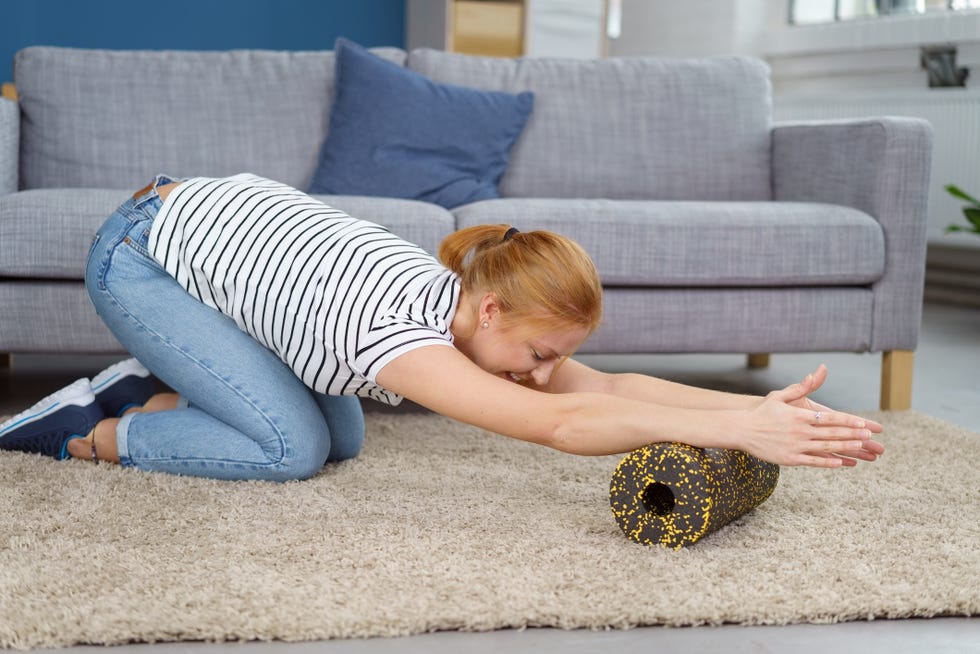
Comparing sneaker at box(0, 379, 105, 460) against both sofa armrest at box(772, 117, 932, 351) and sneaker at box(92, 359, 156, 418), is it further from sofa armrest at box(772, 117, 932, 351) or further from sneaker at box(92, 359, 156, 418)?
sofa armrest at box(772, 117, 932, 351)

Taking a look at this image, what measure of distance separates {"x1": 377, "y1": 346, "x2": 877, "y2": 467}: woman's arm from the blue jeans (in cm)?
39

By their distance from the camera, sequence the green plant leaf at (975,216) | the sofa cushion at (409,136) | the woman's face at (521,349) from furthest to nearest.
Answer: the green plant leaf at (975,216), the sofa cushion at (409,136), the woman's face at (521,349)

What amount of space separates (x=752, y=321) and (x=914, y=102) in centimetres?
256

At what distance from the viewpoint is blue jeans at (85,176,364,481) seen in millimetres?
1809

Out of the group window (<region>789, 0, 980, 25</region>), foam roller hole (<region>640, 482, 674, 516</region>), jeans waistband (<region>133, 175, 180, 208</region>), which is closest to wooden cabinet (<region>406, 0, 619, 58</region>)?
window (<region>789, 0, 980, 25</region>)

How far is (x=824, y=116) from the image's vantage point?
16.4ft

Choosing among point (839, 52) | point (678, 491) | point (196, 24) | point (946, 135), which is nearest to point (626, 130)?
point (678, 491)

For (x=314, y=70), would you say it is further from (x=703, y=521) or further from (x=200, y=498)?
(x=703, y=521)

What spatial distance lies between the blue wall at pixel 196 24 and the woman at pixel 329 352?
3457mm

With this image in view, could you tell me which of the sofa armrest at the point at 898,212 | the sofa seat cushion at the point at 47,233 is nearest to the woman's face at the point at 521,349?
the sofa seat cushion at the point at 47,233

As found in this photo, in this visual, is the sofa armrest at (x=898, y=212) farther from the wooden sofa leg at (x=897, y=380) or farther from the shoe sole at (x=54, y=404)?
the shoe sole at (x=54, y=404)

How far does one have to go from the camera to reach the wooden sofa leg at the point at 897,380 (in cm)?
259

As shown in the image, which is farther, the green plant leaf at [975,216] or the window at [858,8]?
the window at [858,8]

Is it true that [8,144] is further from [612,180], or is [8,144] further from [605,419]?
[605,419]
